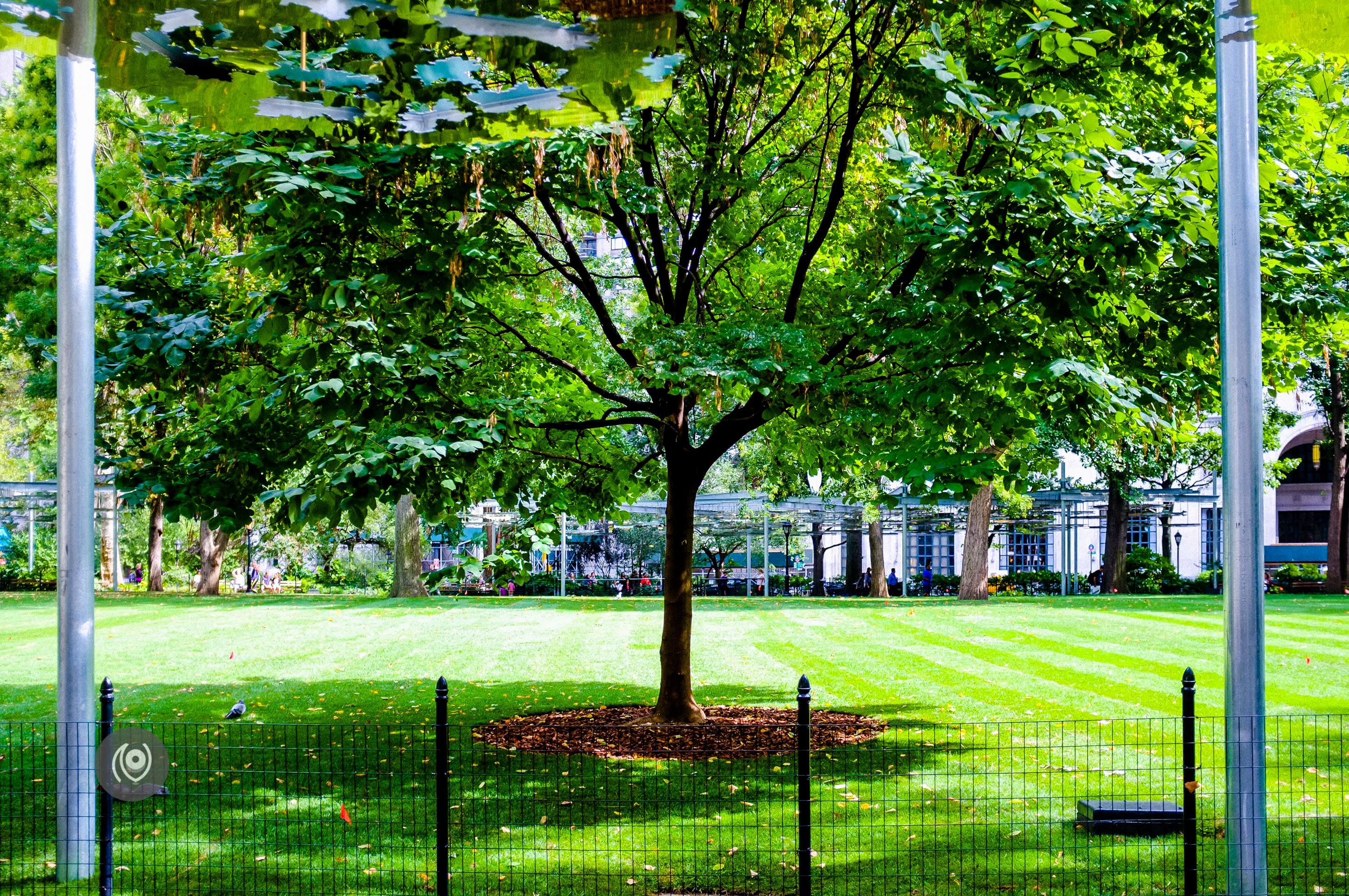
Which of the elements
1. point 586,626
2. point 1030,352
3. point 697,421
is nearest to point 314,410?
point 1030,352

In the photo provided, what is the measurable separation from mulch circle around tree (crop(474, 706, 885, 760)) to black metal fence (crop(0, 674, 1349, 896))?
296 mm

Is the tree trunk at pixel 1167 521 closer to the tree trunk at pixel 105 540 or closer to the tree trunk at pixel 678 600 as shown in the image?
the tree trunk at pixel 678 600

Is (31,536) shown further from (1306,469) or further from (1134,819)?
(1306,469)

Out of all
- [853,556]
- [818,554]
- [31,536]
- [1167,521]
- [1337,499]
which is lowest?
[853,556]

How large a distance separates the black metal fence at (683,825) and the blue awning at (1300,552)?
175ft

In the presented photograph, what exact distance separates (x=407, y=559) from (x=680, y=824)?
31850 mm

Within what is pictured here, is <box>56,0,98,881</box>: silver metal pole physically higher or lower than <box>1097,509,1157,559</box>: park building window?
higher

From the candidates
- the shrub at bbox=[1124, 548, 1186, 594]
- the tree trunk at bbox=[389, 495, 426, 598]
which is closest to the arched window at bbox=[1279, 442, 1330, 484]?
the shrub at bbox=[1124, 548, 1186, 594]

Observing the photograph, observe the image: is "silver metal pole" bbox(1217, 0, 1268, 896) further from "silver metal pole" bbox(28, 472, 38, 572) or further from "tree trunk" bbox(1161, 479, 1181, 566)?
"tree trunk" bbox(1161, 479, 1181, 566)

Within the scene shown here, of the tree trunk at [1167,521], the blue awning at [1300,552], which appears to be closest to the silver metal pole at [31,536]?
the tree trunk at [1167,521]

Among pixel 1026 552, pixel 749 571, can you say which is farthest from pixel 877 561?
pixel 1026 552

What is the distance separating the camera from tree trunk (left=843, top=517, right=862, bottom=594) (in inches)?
1874

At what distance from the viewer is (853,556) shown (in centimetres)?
5250

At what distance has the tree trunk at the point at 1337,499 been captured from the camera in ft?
135
